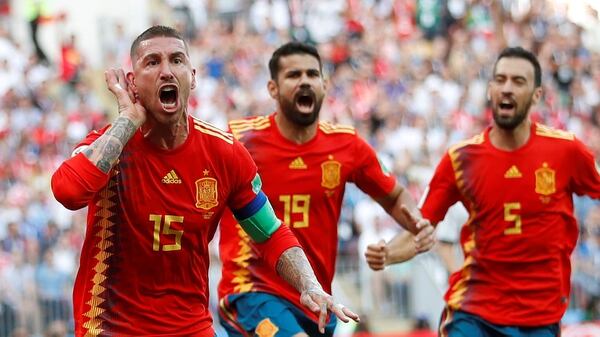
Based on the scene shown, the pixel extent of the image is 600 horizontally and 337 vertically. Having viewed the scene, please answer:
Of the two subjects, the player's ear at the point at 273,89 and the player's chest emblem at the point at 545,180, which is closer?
the player's chest emblem at the point at 545,180

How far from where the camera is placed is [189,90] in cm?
761

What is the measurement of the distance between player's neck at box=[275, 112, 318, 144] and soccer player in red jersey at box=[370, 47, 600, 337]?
3.43 feet

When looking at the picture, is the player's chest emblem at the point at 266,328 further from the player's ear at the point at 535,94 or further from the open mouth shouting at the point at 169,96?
the player's ear at the point at 535,94

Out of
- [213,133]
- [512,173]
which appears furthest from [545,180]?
[213,133]

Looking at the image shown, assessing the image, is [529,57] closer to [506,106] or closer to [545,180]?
[506,106]

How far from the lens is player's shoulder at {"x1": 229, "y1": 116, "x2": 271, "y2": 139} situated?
33.0 ft

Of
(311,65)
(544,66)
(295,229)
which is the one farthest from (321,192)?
(544,66)

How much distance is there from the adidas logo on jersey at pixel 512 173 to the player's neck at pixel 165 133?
10.8ft

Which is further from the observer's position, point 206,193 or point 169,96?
point 206,193

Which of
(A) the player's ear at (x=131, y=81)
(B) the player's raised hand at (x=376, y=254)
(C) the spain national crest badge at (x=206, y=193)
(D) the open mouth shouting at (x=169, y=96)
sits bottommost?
(B) the player's raised hand at (x=376, y=254)

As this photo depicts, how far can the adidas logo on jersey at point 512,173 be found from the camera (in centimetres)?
1013

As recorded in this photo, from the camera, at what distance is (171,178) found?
764 cm

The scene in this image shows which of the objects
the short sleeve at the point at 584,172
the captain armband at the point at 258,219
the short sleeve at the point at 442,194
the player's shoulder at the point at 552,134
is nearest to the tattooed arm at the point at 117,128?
the captain armband at the point at 258,219

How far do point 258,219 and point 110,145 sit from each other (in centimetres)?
124
